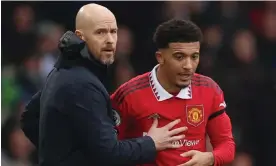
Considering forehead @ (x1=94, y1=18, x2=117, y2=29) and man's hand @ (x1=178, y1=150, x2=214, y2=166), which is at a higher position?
forehead @ (x1=94, y1=18, x2=117, y2=29)

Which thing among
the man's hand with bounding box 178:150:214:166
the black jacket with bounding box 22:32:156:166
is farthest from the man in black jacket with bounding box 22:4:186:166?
the man's hand with bounding box 178:150:214:166

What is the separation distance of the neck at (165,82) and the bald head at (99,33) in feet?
1.27

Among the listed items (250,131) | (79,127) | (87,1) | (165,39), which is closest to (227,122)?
(165,39)

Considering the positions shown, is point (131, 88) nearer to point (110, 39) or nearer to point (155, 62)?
point (110, 39)

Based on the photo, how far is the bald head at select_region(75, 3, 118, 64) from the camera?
4848mm

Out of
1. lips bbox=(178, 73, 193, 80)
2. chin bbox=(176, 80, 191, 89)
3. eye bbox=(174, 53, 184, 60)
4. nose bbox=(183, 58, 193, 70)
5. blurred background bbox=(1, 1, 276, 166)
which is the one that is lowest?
blurred background bbox=(1, 1, 276, 166)

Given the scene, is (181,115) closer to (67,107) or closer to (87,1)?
(67,107)

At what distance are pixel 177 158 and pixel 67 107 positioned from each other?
2.36ft

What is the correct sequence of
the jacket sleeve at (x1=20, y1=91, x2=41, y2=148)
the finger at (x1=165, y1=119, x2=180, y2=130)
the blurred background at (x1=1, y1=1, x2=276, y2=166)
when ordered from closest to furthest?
the finger at (x1=165, y1=119, x2=180, y2=130)
the jacket sleeve at (x1=20, y1=91, x2=41, y2=148)
the blurred background at (x1=1, y1=1, x2=276, y2=166)

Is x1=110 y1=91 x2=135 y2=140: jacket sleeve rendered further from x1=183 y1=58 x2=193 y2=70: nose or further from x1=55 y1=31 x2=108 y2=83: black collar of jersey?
x1=183 y1=58 x2=193 y2=70: nose

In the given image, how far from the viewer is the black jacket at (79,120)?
4.68 meters

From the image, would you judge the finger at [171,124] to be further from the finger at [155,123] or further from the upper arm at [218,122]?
the upper arm at [218,122]

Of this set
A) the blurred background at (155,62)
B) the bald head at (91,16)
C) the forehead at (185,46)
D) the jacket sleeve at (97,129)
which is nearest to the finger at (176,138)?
the jacket sleeve at (97,129)

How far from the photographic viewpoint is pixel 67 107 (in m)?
4.70
